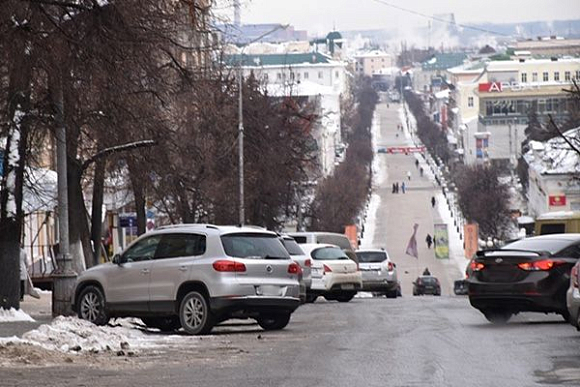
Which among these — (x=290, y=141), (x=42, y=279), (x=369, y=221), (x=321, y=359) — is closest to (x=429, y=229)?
(x=369, y=221)

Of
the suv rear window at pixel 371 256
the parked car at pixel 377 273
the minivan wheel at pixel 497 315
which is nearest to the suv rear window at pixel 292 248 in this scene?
the minivan wheel at pixel 497 315

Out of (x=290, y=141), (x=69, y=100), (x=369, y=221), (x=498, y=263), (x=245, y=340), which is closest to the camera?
(x=245, y=340)

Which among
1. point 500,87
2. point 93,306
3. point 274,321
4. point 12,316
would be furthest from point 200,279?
point 500,87

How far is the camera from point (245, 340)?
2095cm

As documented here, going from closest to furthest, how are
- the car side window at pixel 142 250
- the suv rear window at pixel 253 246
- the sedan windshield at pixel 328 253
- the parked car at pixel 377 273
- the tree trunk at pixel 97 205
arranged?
1. the suv rear window at pixel 253 246
2. the car side window at pixel 142 250
3. the tree trunk at pixel 97 205
4. the sedan windshield at pixel 328 253
5. the parked car at pixel 377 273

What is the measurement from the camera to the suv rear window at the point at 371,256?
149 feet

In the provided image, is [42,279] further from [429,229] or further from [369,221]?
[369,221]

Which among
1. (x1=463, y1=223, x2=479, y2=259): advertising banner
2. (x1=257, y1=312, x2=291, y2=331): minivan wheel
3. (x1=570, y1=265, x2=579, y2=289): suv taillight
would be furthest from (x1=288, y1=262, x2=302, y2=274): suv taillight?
(x1=463, y1=223, x2=479, y2=259): advertising banner

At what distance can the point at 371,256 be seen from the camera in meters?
45.8

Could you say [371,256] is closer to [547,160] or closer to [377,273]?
[377,273]

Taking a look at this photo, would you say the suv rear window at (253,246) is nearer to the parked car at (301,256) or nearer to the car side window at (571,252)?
the car side window at (571,252)

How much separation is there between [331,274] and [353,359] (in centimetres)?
1717

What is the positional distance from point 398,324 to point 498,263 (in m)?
1.84

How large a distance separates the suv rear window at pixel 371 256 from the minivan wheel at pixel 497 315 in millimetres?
20815
